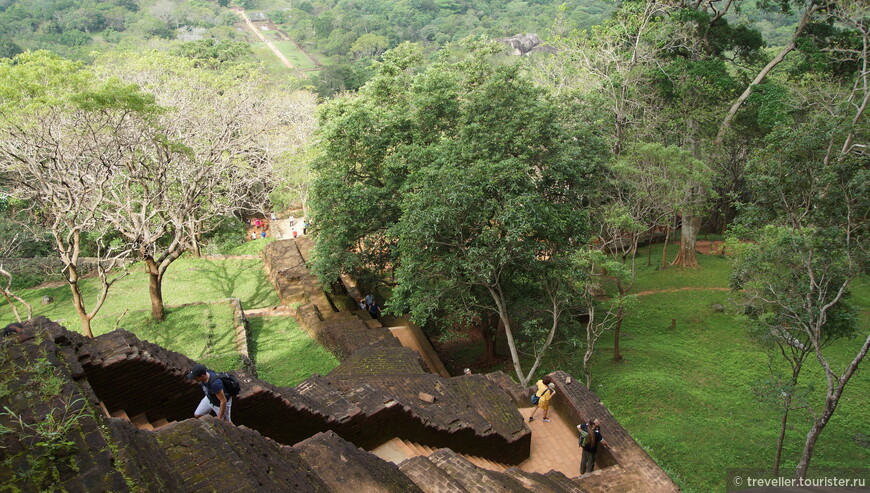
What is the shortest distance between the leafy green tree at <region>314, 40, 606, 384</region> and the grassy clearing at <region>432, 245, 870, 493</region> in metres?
Answer: 2.40

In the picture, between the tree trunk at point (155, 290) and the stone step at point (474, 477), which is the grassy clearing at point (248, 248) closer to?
the tree trunk at point (155, 290)

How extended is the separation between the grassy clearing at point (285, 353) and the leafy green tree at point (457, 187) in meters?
2.03

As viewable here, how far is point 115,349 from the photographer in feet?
23.5

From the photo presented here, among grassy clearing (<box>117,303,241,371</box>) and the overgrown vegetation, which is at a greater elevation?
the overgrown vegetation

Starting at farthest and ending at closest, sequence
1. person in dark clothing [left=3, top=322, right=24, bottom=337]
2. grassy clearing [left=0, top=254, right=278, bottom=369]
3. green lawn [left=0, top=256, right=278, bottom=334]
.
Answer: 1. green lawn [left=0, top=256, right=278, bottom=334]
2. grassy clearing [left=0, top=254, right=278, bottom=369]
3. person in dark clothing [left=3, top=322, right=24, bottom=337]

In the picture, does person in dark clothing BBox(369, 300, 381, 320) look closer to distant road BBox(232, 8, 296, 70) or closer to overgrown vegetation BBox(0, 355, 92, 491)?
overgrown vegetation BBox(0, 355, 92, 491)

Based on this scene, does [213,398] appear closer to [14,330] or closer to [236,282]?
[14,330]

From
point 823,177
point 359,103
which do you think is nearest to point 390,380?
point 823,177

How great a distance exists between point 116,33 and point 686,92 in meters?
76.6

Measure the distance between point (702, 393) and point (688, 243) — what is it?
39.3 feet

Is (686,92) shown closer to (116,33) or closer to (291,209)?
(291,209)

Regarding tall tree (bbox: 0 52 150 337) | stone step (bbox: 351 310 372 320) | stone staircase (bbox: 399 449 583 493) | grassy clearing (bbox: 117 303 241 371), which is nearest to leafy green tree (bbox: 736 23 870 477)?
stone staircase (bbox: 399 449 583 493)

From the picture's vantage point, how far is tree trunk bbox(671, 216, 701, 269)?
983 inches

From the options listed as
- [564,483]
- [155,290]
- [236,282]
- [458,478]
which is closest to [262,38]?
[236,282]
